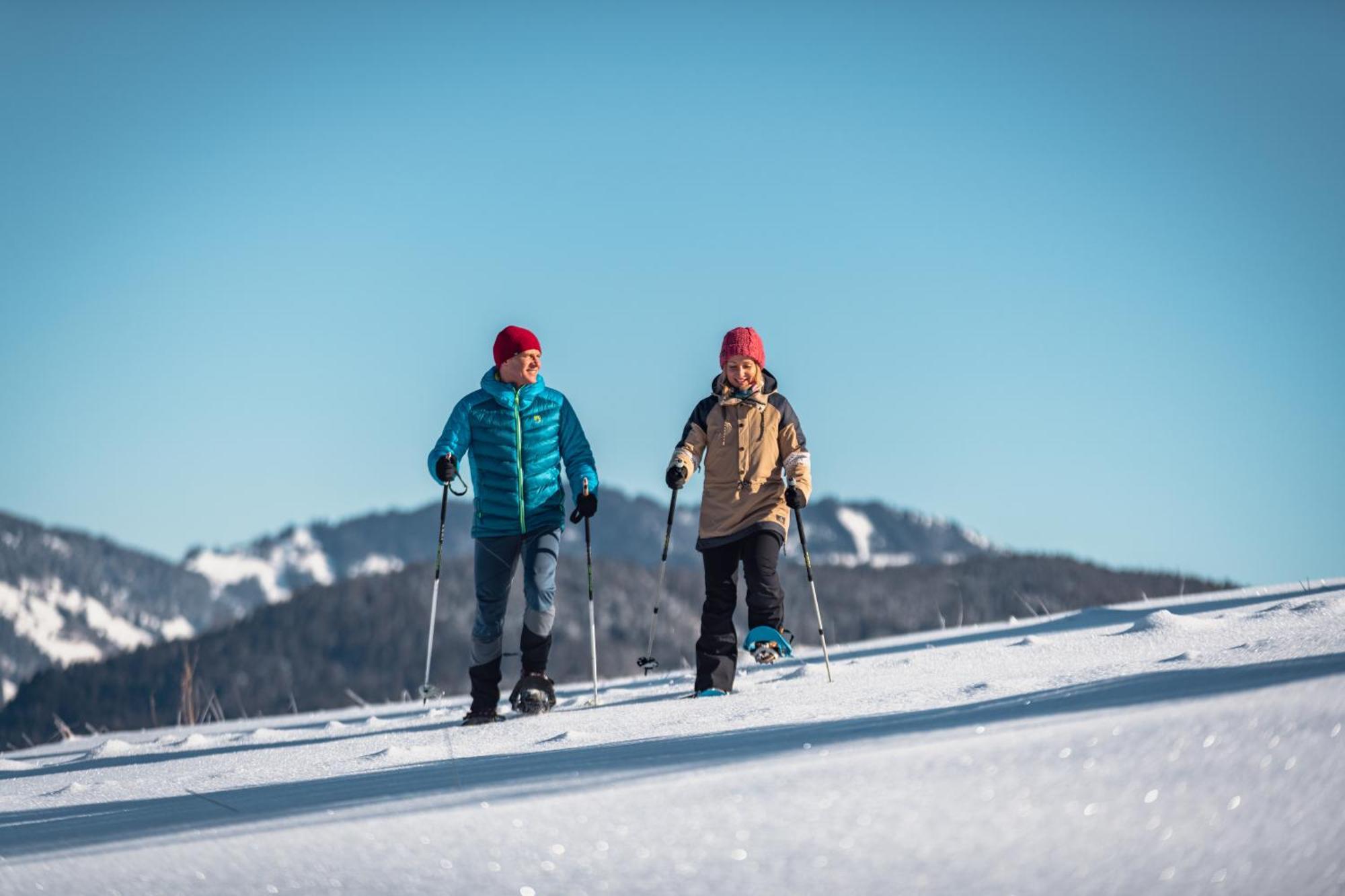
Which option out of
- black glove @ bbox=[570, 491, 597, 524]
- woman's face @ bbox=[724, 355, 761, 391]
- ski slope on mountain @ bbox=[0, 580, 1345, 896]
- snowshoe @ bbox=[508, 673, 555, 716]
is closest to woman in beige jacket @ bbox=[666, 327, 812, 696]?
woman's face @ bbox=[724, 355, 761, 391]

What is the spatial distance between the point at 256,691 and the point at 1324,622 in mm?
117630

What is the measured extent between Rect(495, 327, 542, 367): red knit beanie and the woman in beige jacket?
988 millimetres

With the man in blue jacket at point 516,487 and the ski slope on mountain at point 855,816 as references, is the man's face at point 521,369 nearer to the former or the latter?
the man in blue jacket at point 516,487

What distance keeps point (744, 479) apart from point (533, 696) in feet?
5.15

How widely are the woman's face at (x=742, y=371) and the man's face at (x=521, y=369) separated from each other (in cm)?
107

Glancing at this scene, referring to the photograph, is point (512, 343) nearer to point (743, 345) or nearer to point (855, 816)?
point (743, 345)

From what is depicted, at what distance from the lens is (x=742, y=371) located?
7.03 m

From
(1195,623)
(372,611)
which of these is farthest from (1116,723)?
(372,611)

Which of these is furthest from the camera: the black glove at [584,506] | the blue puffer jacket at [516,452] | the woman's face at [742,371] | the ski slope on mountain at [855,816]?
the woman's face at [742,371]

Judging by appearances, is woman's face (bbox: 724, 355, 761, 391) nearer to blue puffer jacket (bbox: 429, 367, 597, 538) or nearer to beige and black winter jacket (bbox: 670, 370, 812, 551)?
beige and black winter jacket (bbox: 670, 370, 812, 551)

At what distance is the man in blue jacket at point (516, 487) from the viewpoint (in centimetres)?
675

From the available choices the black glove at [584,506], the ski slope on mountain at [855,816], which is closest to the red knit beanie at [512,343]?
the black glove at [584,506]

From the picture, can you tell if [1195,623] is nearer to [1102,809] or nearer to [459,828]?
[1102,809]

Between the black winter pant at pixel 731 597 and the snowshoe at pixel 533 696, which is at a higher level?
the black winter pant at pixel 731 597
